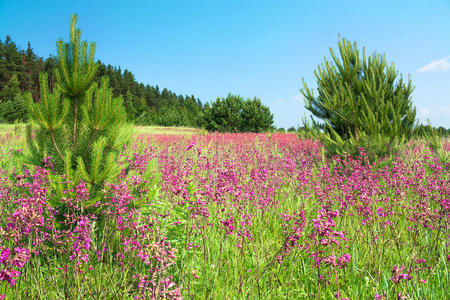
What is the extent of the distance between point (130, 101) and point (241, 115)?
2887cm

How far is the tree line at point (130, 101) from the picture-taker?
108 feet

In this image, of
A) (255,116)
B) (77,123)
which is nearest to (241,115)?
(255,116)

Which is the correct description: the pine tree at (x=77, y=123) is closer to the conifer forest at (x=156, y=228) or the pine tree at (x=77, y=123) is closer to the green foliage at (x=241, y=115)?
the conifer forest at (x=156, y=228)

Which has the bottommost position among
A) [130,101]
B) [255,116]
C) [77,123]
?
[77,123]

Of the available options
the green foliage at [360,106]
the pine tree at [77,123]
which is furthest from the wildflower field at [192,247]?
the green foliage at [360,106]

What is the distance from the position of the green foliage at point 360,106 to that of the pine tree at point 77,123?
572 centimetres

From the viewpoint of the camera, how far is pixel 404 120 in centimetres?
709

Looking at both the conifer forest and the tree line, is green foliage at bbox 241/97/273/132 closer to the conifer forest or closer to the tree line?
the tree line

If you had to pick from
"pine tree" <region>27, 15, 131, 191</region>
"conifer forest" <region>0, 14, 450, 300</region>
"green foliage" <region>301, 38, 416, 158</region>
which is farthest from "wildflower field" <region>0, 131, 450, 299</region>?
"green foliage" <region>301, 38, 416, 158</region>

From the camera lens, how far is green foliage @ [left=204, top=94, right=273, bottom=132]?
108 feet

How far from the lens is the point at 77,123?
2803mm

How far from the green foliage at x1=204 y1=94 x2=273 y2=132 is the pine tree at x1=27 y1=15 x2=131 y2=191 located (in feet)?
98.4

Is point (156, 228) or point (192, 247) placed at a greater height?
point (156, 228)

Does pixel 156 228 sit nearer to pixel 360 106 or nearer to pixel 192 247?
pixel 192 247
